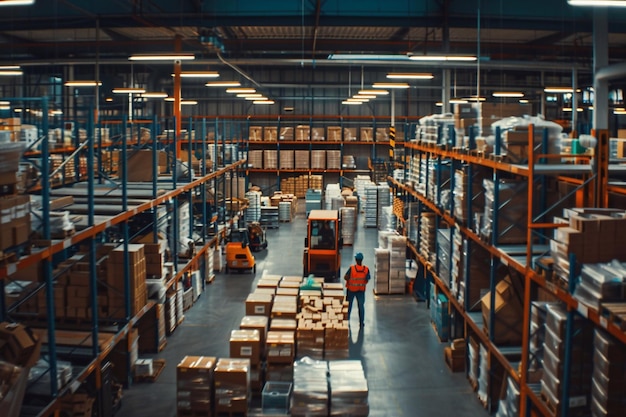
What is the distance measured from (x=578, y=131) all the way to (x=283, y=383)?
6.57 meters

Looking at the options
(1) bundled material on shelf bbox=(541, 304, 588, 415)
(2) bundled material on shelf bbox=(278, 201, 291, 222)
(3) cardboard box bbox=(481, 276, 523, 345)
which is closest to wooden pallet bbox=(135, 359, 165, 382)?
(3) cardboard box bbox=(481, 276, 523, 345)

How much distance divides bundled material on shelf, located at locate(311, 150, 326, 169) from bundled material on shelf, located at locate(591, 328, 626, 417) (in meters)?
27.1

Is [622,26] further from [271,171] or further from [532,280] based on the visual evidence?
[271,171]

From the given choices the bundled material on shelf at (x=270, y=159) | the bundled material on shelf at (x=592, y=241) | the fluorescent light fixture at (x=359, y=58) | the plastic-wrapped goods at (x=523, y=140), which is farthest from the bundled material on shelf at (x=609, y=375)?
the bundled material on shelf at (x=270, y=159)

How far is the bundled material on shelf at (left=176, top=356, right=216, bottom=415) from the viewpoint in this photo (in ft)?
31.5

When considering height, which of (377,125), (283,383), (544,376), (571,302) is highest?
(377,125)

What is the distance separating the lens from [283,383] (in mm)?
10008

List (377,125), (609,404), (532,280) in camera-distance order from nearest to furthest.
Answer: (609,404)
(532,280)
(377,125)

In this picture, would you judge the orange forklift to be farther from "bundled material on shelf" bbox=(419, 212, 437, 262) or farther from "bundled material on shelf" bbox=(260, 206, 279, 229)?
"bundled material on shelf" bbox=(260, 206, 279, 229)

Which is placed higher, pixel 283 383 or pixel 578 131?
pixel 578 131

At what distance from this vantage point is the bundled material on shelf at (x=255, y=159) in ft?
109

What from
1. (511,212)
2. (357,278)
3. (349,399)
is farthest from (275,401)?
(511,212)

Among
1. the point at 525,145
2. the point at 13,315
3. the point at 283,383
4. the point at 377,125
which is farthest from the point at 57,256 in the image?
the point at 377,125

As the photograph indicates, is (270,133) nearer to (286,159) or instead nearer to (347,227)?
(286,159)
